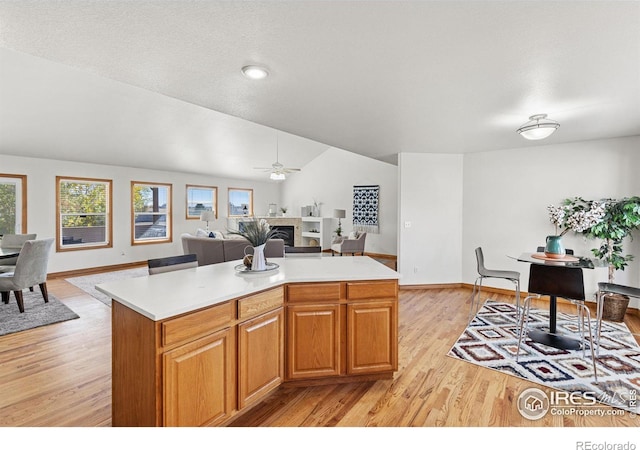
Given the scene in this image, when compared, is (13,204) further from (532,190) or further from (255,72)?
(532,190)

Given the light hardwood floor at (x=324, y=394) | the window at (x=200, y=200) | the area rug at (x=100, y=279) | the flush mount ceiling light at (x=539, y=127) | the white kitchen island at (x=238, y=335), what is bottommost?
the light hardwood floor at (x=324, y=394)

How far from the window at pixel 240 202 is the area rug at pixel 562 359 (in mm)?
7204

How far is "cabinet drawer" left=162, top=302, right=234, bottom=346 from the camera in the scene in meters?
1.56

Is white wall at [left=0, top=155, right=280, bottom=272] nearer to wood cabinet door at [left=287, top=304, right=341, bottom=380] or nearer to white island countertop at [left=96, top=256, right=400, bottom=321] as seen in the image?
white island countertop at [left=96, top=256, right=400, bottom=321]

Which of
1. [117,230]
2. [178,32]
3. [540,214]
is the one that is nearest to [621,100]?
[540,214]

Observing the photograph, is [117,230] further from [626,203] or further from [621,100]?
[626,203]

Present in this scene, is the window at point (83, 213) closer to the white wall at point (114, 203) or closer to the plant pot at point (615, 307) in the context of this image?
the white wall at point (114, 203)

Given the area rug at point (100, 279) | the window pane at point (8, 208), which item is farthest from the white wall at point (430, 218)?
the window pane at point (8, 208)

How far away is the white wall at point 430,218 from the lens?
17.1 feet

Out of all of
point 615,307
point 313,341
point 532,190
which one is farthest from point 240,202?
point 615,307

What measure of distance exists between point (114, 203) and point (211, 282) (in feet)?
19.6

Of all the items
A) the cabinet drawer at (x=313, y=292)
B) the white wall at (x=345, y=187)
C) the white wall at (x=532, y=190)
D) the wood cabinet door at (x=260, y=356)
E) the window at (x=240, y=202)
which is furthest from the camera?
the window at (x=240, y=202)

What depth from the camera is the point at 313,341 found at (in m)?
2.29

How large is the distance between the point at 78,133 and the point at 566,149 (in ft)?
24.7
